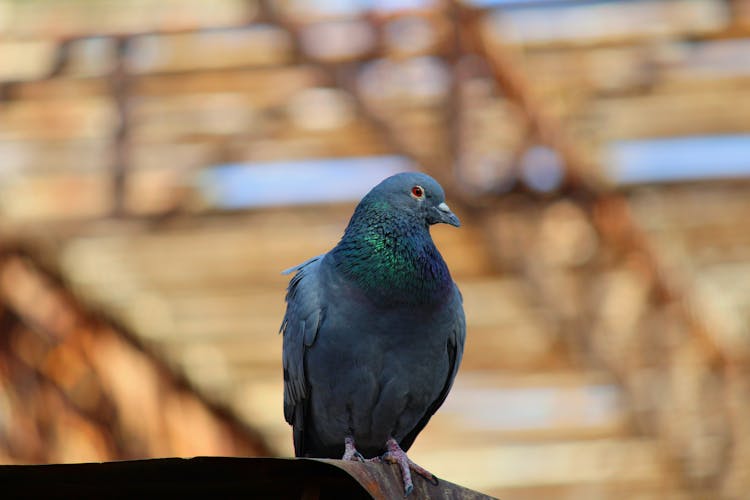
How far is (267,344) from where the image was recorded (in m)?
12.1

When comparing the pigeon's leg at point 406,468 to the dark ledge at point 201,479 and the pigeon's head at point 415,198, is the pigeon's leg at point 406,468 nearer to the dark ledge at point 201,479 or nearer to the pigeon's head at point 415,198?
the dark ledge at point 201,479

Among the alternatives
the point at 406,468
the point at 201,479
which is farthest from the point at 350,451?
the point at 201,479

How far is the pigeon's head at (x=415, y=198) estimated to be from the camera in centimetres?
496

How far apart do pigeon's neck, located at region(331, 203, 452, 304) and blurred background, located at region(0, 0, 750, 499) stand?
3.88 metres

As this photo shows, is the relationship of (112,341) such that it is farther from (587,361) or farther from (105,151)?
(587,361)

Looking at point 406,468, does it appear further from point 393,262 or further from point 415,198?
point 415,198

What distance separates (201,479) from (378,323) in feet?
5.78

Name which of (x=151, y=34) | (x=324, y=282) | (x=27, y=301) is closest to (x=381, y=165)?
(x=151, y=34)

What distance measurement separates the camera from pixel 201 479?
316cm

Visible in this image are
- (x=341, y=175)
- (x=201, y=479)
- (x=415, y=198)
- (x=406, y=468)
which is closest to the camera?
(x=201, y=479)

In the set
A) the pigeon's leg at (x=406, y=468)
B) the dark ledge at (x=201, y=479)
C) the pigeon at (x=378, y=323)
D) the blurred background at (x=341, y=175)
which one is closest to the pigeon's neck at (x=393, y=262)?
the pigeon at (x=378, y=323)

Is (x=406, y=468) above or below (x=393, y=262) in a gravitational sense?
below

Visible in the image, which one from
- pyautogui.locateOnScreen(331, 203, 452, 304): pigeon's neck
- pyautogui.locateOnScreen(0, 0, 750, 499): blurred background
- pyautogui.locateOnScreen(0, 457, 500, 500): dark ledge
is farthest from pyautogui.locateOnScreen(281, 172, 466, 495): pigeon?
pyautogui.locateOnScreen(0, 0, 750, 499): blurred background

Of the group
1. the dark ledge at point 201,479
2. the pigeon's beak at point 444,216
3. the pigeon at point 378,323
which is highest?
the pigeon's beak at point 444,216
